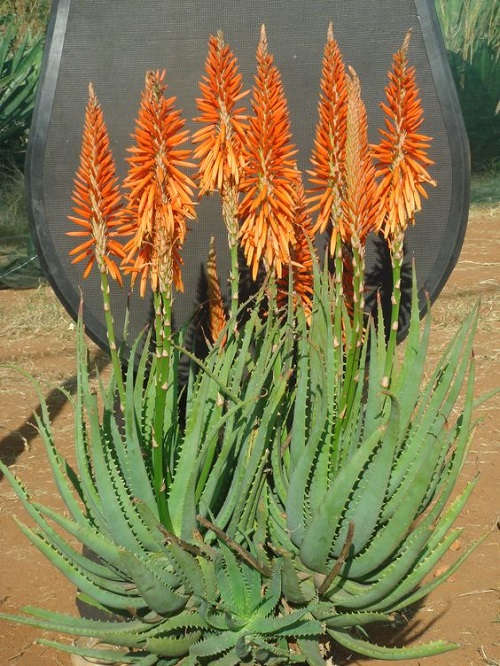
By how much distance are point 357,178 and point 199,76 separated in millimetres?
799

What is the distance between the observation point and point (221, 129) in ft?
5.99

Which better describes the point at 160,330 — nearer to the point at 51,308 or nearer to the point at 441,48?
the point at 441,48

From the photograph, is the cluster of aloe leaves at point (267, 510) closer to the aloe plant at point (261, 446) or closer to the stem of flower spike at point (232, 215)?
the aloe plant at point (261, 446)

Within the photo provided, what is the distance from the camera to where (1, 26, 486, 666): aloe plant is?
68.4 inches

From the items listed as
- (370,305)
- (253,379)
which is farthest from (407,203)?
(370,305)

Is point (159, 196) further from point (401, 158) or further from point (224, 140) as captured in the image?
point (401, 158)

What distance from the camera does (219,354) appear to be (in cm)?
199

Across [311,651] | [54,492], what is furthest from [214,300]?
[54,492]

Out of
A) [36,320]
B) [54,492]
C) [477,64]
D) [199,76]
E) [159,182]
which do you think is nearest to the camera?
[159,182]

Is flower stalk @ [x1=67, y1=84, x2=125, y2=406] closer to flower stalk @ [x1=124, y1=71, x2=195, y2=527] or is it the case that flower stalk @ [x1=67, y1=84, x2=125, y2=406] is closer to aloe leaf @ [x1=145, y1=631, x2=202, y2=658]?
flower stalk @ [x1=124, y1=71, x2=195, y2=527]

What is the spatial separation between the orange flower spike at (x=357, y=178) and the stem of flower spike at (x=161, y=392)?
0.36 m

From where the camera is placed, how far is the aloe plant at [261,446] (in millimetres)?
1738

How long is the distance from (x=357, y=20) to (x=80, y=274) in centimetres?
90

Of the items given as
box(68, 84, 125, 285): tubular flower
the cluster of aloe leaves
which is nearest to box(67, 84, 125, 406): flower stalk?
box(68, 84, 125, 285): tubular flower
